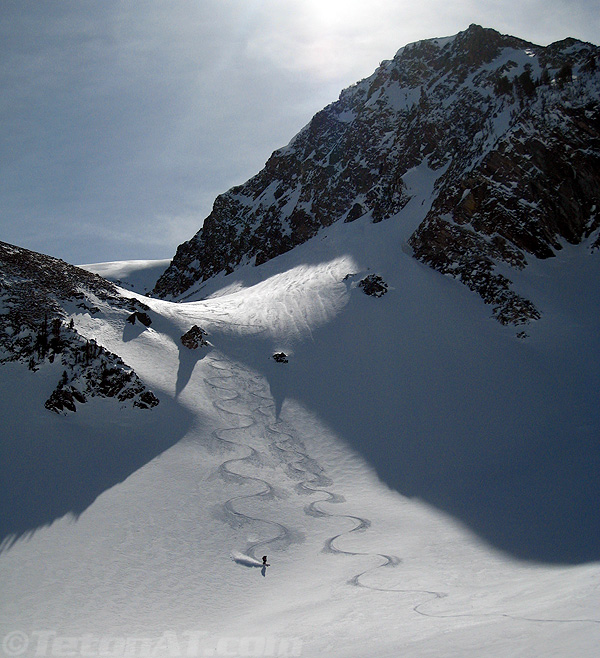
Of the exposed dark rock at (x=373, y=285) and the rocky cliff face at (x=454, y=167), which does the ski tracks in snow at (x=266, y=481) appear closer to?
the exposed dark rock at (x=373, y=285)

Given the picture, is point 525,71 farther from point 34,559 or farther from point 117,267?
point 117,267

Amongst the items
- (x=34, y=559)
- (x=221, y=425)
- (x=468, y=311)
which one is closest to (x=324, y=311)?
(x=468, y=311)

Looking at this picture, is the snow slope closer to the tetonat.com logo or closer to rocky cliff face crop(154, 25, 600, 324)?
rocky cliff face crop(154, 25, 600, 324)

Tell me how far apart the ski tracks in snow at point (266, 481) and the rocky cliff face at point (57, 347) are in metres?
4.15

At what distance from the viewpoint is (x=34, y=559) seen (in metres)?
12.6

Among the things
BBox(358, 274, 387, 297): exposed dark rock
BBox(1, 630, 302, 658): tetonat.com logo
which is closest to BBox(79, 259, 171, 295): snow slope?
BBox(358, 274, 387, 297): exposed dark rock

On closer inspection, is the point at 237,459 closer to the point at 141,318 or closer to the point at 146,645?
the point at 146,645

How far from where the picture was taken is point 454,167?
40906 mm

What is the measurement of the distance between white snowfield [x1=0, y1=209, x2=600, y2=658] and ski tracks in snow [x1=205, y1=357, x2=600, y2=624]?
3.5 inches

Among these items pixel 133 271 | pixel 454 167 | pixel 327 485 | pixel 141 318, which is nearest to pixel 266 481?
pixel 327 485

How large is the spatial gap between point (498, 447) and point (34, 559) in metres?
17.4

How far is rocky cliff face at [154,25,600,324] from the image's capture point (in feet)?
112

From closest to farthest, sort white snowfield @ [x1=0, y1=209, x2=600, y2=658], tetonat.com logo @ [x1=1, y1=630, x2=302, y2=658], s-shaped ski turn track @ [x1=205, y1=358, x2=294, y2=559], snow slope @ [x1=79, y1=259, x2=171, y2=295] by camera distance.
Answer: tetonat.com logo @ [x1=1, y1=630, x2=302, y2=658]
white snowfield @ [x1=0, y1=209, x2=600, y2=658]
s-shaped ski turn track @ [x1=205, y1=358, x2=294, y2=559]
snow slope @ [x1=79, y1=259, x2=171, y2=295]

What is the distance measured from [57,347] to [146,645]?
1558 cm
